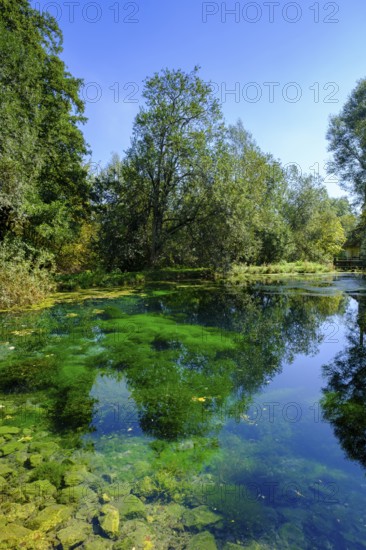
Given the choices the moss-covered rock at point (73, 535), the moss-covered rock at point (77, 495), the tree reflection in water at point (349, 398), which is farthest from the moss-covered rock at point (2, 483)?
the tree reflection in water at point (349, 398)

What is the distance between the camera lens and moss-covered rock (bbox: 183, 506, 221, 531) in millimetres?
2639

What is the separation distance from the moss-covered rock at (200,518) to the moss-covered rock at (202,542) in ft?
0.26

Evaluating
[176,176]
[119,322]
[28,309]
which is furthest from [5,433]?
[176,176]

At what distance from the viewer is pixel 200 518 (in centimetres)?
271

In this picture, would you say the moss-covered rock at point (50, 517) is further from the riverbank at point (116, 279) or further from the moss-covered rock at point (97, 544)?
the riverbank at point (116, 279)

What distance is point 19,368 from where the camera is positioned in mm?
6164

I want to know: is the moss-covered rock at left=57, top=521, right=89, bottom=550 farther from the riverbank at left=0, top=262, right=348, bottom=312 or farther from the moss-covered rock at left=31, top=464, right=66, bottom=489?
the riverbank at left=0, top=262, right=348, bottom=312

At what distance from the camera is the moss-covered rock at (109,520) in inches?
99.8

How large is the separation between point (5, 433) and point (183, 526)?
2580 mm

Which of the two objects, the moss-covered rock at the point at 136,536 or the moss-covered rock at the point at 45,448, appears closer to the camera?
the moss-covered rock at the point at 136,536

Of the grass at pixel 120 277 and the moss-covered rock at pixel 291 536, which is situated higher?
the grass at pixel 120 277

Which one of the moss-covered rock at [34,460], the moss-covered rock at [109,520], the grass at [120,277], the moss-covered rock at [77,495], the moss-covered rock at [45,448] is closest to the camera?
the moss-covered rock at [109,520]

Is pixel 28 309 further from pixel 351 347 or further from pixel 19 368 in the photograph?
pixel 351 347

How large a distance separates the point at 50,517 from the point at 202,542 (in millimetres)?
1249
